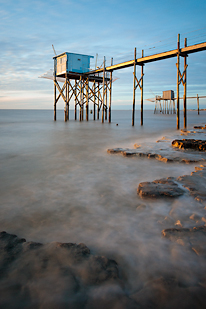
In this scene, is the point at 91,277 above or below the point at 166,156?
below

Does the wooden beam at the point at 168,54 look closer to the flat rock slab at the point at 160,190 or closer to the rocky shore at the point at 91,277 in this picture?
the flat rock slab at the point at 160,190

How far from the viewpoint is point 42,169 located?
225 inches

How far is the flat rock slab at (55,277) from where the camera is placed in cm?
172

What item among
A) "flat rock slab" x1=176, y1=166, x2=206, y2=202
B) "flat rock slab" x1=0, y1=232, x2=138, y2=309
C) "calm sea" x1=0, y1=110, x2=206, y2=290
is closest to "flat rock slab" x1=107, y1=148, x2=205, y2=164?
"calm sea" x1=0, y1=110, x2=206, y2=290

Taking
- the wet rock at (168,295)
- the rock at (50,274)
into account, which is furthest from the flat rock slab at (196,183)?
the rock at (50,274)

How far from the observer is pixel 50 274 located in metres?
1.96

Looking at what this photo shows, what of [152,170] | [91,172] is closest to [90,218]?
[91,172]

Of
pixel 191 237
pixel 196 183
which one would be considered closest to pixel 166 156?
pixel 196 183

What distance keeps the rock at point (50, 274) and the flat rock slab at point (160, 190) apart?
173 centimetres

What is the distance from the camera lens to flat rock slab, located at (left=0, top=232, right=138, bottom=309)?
172 centimetres

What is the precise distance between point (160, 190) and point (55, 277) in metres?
2.36

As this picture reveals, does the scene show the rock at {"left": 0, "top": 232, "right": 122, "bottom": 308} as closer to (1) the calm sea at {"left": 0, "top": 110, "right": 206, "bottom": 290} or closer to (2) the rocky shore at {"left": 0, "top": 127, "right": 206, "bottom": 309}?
(2) the rocky shore at {"left": 0, "top": 127, "right": 206, "bottom": 309}

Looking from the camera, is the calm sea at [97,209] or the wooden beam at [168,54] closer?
the calm sea at [97,209]

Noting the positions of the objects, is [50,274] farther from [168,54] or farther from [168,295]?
[168,54]
